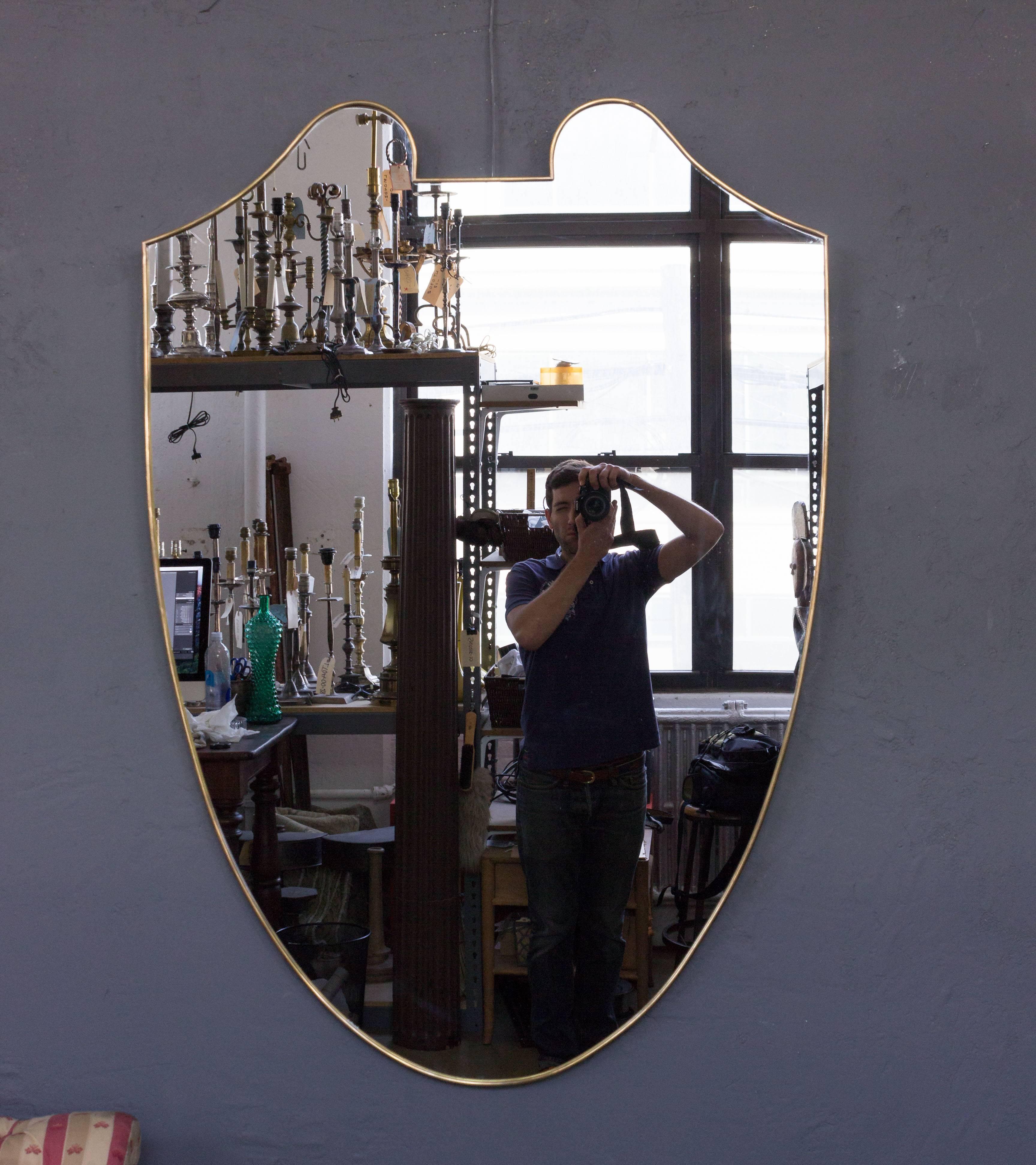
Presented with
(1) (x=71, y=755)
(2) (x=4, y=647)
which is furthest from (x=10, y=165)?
(1) (x=71, y=755)

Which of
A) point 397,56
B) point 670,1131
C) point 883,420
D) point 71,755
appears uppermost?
point 397,56

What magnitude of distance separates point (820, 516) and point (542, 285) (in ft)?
1.51

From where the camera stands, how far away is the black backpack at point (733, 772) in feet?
3.90

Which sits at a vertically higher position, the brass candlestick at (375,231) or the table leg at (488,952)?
the brass candlestick at (375,231)

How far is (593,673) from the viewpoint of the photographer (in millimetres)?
1191

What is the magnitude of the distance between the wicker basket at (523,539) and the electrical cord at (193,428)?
1.32ft

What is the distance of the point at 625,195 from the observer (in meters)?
1.20

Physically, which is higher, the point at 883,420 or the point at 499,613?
the point at 883,420

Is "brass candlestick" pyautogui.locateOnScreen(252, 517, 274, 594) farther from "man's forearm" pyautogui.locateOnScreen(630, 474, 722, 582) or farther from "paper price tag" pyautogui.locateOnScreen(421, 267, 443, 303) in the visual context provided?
"man's forearm" pyautogui.locateOnScreen(630, 474, 722, 582)

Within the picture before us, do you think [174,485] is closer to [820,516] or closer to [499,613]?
[499,613]

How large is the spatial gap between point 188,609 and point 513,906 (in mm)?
571

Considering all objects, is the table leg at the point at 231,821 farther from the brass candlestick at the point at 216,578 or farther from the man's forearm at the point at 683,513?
the man's forearm at the point at 683,513

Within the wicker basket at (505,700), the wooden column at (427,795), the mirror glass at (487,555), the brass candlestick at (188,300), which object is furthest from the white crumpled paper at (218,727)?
the brass candlestick at (188,300)

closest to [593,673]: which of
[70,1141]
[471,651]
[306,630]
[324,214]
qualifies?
[471,651]
